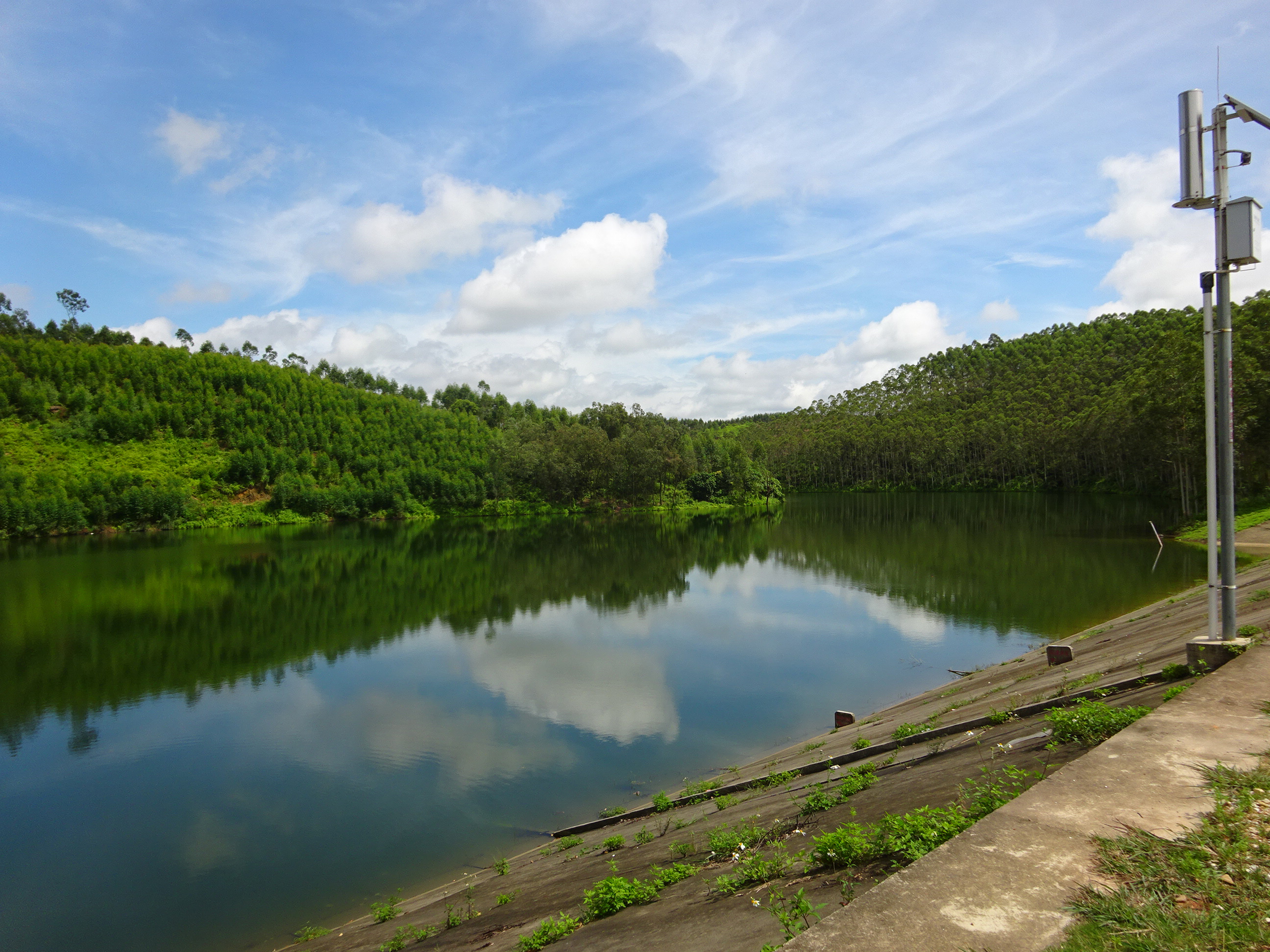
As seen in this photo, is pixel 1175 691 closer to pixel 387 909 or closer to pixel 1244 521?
pixel 387 909

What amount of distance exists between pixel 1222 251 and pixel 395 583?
3663 cm

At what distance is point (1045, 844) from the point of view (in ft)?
12.9

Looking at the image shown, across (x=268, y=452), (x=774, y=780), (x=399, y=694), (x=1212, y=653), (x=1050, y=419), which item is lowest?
(x=399, y=694)

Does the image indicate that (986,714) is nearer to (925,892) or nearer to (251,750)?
(925,892)

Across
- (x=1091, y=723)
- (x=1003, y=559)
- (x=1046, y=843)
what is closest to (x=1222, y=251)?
(x=1091, y=723)

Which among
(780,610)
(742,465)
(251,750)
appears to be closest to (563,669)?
(251,750)

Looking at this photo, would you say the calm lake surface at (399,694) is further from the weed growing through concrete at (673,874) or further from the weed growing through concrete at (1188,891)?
the weed growing through concrete at (1188,891)

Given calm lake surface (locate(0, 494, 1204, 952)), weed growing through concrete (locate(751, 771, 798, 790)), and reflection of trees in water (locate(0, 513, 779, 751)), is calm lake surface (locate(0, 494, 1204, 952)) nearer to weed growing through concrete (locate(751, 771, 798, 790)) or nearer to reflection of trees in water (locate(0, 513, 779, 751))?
reflection of trees in water (locate(0, 513, 779, 751))

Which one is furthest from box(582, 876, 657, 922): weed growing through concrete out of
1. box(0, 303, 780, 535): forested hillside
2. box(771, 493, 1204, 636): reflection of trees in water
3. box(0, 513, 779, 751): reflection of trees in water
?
box(0, 303, 780, 535): forested hillside

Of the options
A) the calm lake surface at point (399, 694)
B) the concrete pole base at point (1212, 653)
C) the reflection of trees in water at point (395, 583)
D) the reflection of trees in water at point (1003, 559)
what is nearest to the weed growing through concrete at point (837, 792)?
the concrete pole base at point (1212, 653)

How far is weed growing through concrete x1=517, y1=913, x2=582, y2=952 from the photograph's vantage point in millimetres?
6164

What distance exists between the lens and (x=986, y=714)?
928 cm

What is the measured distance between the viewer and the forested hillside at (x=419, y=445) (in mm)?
77312

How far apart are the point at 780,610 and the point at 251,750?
18583mm
